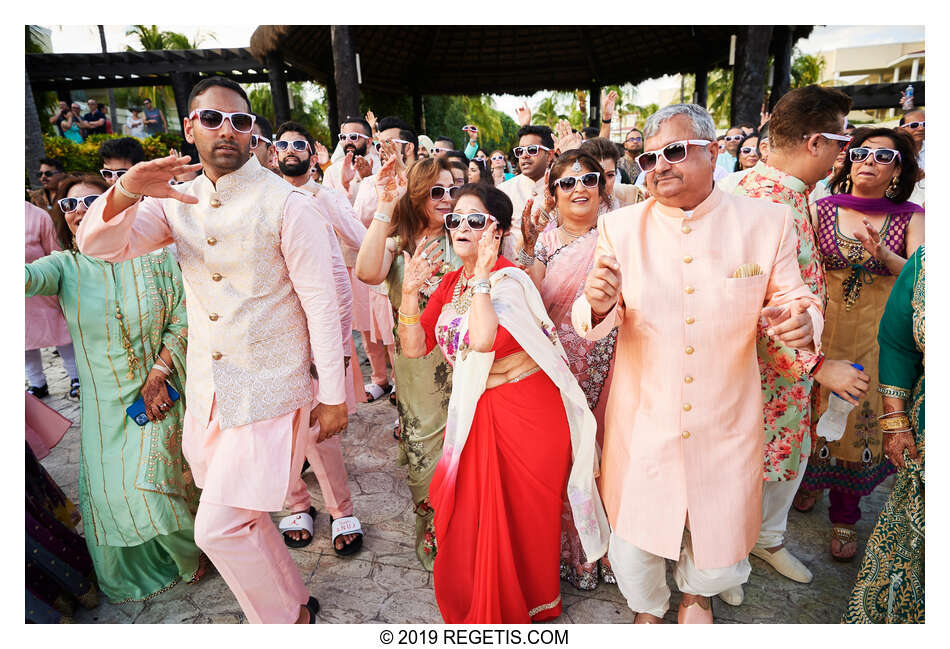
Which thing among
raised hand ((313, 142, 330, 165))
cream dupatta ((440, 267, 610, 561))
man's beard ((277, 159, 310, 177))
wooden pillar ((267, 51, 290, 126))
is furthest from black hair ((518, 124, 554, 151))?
wooden pillar ((267, 51, 290, 126))

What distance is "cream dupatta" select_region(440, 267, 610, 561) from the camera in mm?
2172

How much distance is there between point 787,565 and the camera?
2654 mm

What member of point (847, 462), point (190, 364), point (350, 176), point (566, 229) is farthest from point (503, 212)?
point (350, 176)

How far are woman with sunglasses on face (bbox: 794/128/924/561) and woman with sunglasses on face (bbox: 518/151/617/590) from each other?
1.33 meters

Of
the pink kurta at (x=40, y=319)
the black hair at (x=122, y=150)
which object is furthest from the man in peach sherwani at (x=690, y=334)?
the pink kurta at (x=40, y=319)

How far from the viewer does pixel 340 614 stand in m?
2.53

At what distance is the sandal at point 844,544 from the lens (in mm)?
2762

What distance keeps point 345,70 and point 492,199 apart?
6.07 meters

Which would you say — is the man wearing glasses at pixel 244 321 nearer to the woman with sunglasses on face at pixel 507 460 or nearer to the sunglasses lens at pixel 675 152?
the woman with sunglasses on face at pixel 507 460

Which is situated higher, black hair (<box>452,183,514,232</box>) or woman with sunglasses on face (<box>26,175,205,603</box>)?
black hair (<box>452,183,514,232</box>)

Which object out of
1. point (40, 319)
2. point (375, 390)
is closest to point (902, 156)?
point (375, 390)

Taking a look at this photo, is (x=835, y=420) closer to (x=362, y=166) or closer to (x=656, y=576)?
(x=656, y=576)

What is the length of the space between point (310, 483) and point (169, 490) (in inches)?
45.8

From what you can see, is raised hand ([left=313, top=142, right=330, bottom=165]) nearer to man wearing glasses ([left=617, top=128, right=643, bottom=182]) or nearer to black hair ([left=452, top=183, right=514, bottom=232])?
man wearing glasses ([left=617, top=128, right=643, bottom=182])
